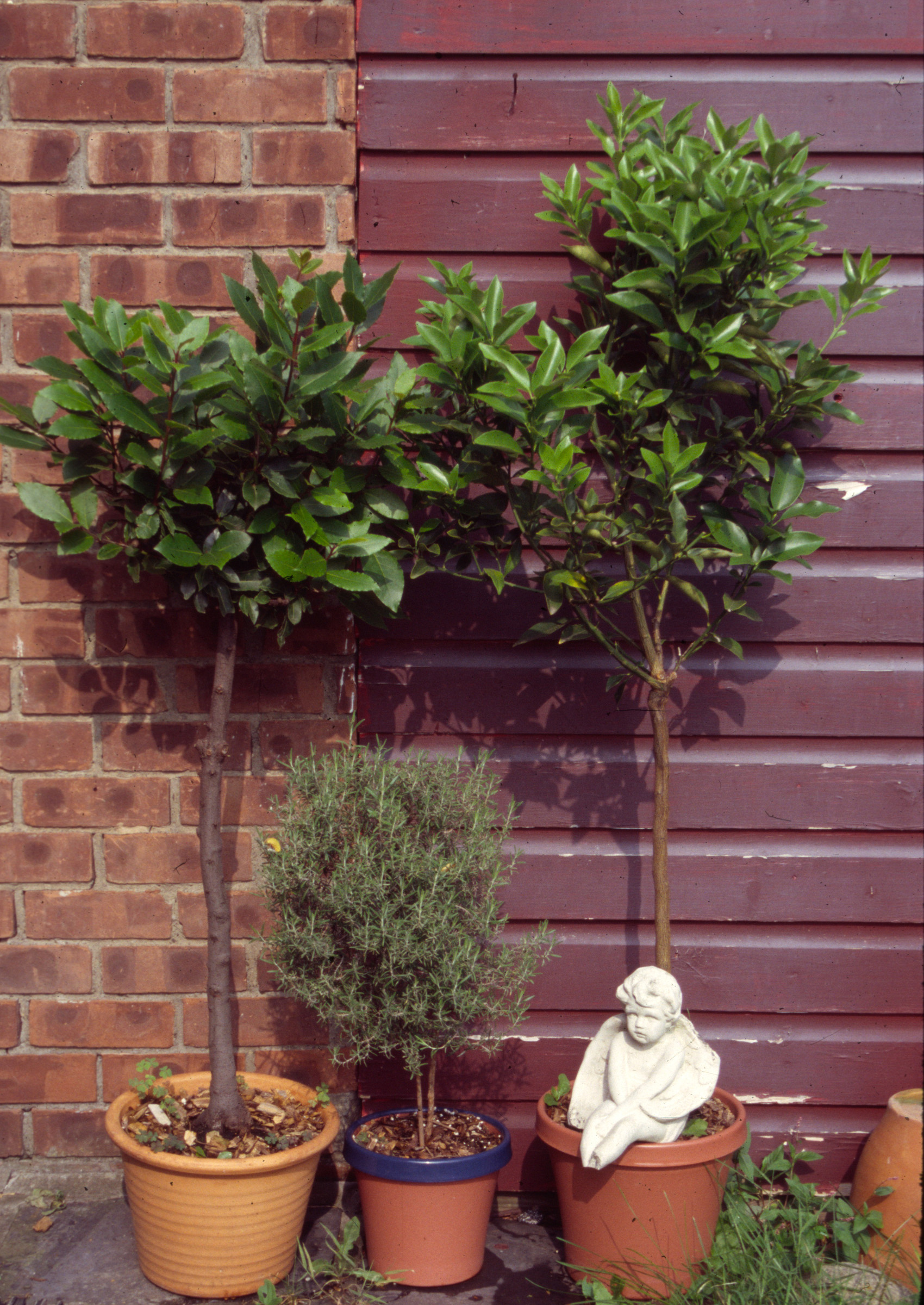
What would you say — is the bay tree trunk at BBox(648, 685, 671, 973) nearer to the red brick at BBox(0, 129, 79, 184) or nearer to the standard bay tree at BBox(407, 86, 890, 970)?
the standard bay tree at BBox(407, 86, 890, 970)

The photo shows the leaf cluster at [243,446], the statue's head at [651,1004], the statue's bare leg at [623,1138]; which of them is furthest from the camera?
the statue's head at [651,1004]

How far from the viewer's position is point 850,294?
2238 mm

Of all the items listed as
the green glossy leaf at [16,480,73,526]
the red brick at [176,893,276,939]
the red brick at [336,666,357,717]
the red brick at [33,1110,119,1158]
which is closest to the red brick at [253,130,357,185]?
the green glossy leaf at [16,480,73,526]

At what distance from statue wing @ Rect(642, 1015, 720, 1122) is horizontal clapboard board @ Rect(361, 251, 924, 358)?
5.40 feet

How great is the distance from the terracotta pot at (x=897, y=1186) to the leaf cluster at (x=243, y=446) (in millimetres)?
1654

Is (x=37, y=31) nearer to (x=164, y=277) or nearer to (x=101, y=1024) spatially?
(x=164, y=277)

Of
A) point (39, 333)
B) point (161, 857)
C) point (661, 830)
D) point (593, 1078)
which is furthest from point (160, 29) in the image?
point (593, 1078)

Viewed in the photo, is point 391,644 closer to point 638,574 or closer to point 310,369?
point 638,574

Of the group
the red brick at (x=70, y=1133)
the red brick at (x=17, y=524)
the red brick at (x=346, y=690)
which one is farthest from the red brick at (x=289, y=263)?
the red brick at (x=70, y=1133)

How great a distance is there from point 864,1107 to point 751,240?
2.08m

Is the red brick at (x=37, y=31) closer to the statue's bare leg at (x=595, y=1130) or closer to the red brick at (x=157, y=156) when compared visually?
the red brick at (x=157, y=156)

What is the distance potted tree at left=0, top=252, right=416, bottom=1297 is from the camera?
1.89 meters

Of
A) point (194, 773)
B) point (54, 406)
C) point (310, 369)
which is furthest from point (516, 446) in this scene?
point (194, 773)

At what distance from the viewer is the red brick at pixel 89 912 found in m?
2.47
